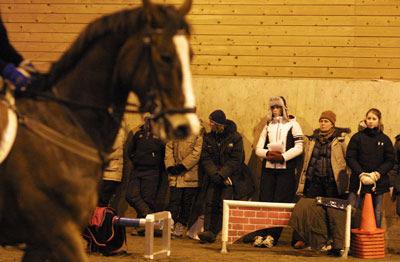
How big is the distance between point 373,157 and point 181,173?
2.81m

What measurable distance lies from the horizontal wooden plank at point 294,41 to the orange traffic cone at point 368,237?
2.60 m

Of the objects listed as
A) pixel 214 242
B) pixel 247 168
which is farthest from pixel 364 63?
pixel 214 242

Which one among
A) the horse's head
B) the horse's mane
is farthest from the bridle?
the horse's mane

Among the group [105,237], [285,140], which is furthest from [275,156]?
[105,237]

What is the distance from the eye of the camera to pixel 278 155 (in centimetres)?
1144

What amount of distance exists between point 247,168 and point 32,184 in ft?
24.4

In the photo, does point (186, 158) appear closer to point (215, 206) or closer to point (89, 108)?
point (215, 206)

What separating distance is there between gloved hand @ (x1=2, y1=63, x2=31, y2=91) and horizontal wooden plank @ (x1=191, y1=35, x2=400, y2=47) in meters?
7.49

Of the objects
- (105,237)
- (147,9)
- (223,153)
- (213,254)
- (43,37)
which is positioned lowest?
(213,254)

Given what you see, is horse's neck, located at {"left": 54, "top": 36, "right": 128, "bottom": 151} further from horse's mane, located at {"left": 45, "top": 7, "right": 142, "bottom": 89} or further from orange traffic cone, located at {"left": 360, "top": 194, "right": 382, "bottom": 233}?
orange traffic cone, located at {"left": 360, "top": 194, "right": 382, "bottom": 233}

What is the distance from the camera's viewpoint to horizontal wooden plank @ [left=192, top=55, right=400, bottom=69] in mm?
12195

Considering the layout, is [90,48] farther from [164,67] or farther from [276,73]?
[276,73]

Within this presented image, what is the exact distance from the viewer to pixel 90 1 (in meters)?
13.1

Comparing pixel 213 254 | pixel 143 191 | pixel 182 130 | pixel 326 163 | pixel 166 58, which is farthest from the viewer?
pixel 143 191
